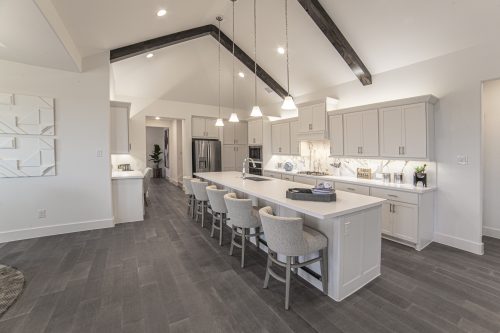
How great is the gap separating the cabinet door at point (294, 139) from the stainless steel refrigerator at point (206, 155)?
2623 mm

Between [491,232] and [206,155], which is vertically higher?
[206,155]

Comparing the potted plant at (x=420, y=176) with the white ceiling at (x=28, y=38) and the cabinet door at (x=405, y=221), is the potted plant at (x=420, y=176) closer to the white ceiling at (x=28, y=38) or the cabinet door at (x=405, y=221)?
the cabinet door at (x=405, y=221)

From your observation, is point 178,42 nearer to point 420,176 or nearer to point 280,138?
point 280,138

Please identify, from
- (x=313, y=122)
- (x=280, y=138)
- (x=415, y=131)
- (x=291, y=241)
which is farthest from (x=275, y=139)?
(x=291, y=241)

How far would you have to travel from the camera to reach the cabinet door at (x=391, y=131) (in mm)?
3701

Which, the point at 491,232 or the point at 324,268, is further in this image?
the point at 491,232

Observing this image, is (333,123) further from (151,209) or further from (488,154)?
(151,209)

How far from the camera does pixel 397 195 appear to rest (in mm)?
3510

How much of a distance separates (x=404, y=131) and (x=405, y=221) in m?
1.39

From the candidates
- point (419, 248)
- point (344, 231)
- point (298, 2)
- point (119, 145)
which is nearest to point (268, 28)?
point (298, 2)

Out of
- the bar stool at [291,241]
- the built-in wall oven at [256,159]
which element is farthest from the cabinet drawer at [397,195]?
the built-in wall oven at [256,159]

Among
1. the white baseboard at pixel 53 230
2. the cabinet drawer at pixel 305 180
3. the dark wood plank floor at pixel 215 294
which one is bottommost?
the dark wood plank floor at pixel 215 294

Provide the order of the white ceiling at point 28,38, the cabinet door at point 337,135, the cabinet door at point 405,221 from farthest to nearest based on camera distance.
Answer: the cabinet door at point 337,135, the cabinet door at point 405,221, the white ceiling at point 28,38

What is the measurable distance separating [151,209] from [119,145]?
1738 millimetres
